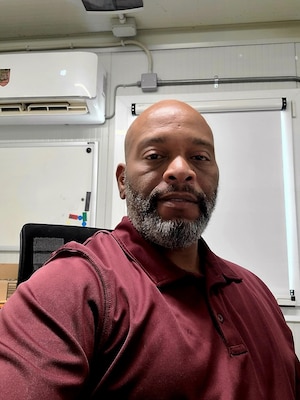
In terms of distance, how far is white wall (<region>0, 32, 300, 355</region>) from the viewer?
204cm

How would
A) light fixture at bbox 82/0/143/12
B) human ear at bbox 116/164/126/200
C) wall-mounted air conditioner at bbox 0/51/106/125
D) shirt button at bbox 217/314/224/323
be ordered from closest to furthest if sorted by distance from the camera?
shirt button at bbox 217/314/224/323 → human ear at bbox 116/164/126/200 → light fixture at bbox 82/0/143/12 → wall-mounted air conditioner at bbox 0/51/106/125

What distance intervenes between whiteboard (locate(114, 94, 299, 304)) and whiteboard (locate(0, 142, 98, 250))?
0.70 ft

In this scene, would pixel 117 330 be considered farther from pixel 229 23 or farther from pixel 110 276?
pixel 229 23

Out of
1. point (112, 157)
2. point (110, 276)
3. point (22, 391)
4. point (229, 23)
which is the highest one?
point (229, 23)

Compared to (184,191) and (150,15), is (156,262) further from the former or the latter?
(150,15)

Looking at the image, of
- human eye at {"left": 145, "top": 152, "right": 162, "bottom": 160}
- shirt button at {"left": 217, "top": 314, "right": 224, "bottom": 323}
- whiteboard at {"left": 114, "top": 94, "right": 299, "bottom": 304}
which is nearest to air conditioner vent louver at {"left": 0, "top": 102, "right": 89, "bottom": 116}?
whiteboard at {"left": 114, "top": 94, "right": 299, "bottom": 304}

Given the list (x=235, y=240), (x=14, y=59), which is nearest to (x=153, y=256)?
(x=235, y=240)

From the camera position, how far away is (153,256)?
0.71 m

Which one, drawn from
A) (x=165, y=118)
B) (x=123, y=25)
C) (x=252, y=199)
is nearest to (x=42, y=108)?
(x=123, y=25)

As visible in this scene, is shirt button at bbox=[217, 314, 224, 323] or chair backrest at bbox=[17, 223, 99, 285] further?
chair backrest at bbox=[17, 223, 99, 285]

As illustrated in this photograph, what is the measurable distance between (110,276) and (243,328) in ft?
0.97

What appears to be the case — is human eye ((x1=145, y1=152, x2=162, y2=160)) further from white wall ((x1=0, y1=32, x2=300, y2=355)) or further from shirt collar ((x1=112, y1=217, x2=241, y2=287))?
white wall ((x1=0, y1=32, x2=300, y2=355))

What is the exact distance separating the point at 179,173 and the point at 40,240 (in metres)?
0.65

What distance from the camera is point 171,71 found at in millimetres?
2123
